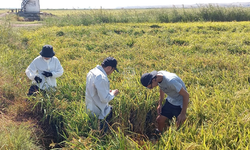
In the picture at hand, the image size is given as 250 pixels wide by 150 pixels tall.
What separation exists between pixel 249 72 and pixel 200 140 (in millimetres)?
2830

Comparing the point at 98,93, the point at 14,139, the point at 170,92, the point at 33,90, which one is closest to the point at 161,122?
the point at 170,92

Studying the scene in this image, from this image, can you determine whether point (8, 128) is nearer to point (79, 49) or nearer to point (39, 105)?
point (39, 105)

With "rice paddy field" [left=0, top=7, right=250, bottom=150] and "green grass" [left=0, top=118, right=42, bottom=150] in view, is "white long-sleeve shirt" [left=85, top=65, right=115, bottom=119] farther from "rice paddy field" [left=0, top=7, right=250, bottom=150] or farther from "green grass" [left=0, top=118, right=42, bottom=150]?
"green grass" [left=0, top=118, right=42, bottom=150]

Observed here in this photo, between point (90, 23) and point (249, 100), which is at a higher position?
point (90, 23)

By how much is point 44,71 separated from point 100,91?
154 cm

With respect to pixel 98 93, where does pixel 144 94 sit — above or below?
below

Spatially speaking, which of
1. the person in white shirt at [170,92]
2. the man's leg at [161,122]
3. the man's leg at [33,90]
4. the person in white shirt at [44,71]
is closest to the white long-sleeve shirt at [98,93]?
the person in white shirt at [170,92]

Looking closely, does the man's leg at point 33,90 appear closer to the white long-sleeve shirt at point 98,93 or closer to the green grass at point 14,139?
the green grass at point 14,139

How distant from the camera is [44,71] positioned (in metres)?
3.68

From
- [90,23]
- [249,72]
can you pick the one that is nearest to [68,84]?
[249,72]

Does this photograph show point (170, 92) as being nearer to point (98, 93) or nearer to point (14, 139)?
point (98, 93)

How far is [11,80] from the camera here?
474 centimetres

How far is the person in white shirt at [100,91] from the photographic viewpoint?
8.71ft

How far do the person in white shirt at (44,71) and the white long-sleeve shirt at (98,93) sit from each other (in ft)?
3.97
